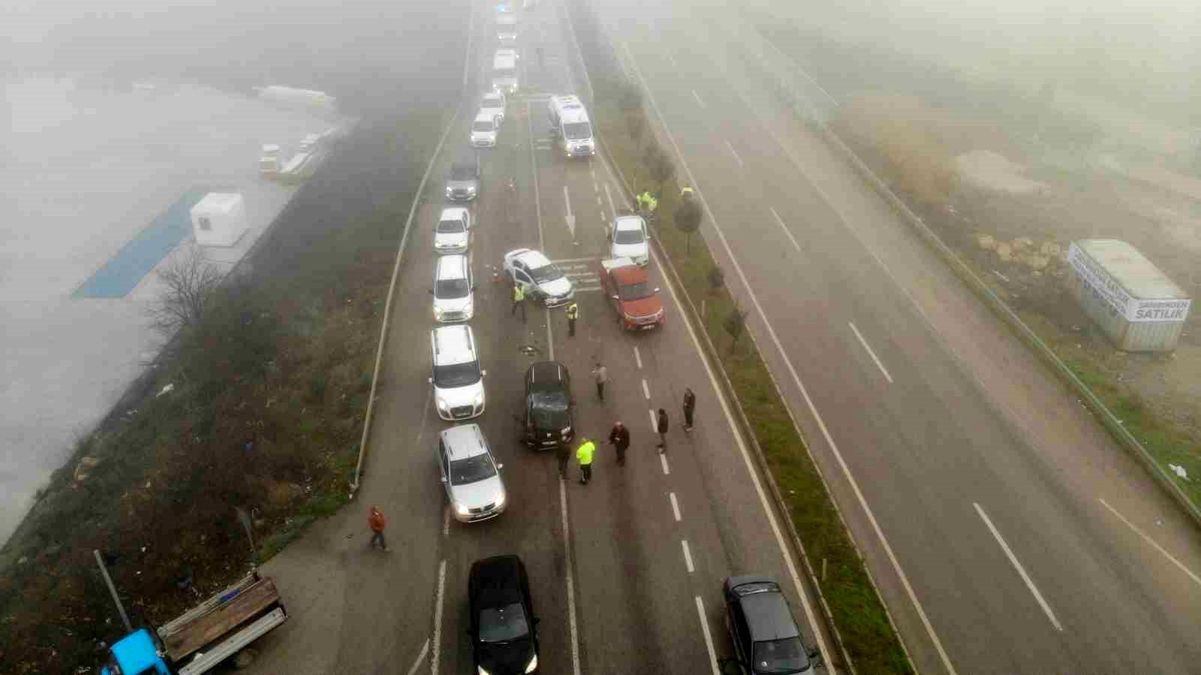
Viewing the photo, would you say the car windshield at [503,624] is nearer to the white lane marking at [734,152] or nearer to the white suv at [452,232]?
the white suv at [452,232]

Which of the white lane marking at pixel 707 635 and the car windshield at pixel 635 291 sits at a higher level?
the car windshield at pixel 635 291

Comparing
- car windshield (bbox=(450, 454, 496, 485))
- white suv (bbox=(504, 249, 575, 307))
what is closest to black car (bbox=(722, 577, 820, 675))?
car windshield (bbox=(450, 454, 496, 485))

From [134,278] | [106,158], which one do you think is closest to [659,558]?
[134,278]

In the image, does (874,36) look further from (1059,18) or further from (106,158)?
(106,158)

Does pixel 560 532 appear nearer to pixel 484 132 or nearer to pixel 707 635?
pixel 707 635

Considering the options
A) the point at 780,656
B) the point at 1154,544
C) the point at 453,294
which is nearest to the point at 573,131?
the point at 453,294

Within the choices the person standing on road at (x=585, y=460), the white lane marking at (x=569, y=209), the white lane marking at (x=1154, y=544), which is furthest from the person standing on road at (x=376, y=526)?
the white lane marking at (x=569, y=209)
